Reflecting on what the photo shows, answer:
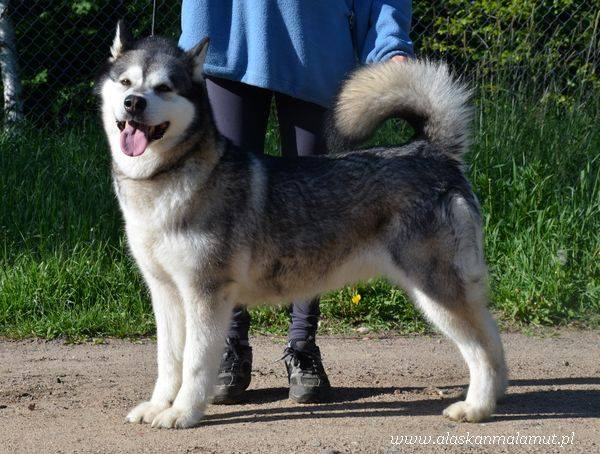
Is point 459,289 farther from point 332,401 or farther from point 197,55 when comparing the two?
point 197,55

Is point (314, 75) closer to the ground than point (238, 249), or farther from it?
→ farther from it

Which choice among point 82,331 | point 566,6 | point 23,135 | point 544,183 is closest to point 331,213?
point 82,331

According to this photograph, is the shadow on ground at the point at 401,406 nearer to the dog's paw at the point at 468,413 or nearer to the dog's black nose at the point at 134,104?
the dog's paw at the point at 468,413

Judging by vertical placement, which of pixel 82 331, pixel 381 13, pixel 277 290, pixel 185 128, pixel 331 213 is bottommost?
pixel 82 331

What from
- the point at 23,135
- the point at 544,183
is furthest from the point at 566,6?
the point at 23,135

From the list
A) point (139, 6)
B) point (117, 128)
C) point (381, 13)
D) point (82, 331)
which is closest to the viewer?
point (117, 128)

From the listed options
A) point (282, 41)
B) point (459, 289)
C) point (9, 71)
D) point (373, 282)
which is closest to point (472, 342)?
point (459, 289)

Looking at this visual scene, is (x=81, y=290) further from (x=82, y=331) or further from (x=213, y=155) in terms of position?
(x=213, y=155)

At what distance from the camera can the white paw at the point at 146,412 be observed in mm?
3613

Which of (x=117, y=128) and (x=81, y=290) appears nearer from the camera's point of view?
(x=117, y=128)

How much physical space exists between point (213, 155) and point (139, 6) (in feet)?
13.8

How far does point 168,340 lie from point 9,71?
4.38 metres

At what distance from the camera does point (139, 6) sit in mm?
7395

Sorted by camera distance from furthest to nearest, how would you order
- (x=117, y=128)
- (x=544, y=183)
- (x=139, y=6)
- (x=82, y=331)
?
(x=139, y=6) < (x=544, y=183) < (x=82, y=331) < (x=117, y=128)
